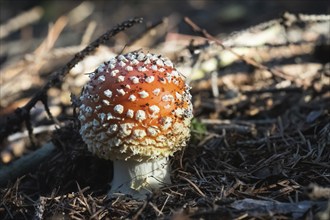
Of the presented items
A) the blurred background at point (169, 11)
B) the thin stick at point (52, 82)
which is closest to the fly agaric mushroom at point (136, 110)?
the thin stick at point (52, 82)

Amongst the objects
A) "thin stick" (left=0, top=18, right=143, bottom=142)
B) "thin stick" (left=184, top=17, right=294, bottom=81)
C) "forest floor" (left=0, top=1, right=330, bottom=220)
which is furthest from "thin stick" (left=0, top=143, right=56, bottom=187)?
"thin stick" (left=184, top=17, right=294, bottom=81)

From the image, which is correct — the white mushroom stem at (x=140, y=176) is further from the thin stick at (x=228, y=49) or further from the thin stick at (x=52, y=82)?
the thin stick at (x=228, y=49)

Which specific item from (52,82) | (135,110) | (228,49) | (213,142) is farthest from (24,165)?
(228,49)

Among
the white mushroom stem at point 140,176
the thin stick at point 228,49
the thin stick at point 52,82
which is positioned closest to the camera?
the white mushroom stem at point 140,176

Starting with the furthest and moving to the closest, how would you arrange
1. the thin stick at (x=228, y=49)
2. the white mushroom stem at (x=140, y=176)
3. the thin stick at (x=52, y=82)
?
the thin stick at (x=228, y=49)
the thin stick at (x=52, y=82)
the white mushroom stem at (x=140, y=176)

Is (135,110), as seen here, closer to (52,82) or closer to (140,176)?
(140,176)

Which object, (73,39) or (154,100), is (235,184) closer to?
(154,100)

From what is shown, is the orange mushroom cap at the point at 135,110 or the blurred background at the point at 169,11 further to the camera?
the blurred background at the point at 169,11
